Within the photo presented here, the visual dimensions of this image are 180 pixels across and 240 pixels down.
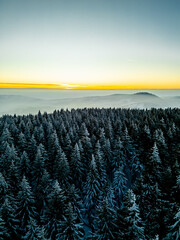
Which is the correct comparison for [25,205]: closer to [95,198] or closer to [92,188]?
[92,188]

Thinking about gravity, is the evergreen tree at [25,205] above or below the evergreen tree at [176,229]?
below

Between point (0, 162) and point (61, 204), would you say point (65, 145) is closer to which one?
point (0, 162)

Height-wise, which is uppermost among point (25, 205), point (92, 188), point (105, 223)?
point (105, 223)

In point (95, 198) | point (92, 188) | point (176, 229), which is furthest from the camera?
point (95, 198)

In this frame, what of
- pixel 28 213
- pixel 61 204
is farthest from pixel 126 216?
pixel 28 213

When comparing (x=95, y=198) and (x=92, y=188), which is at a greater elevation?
(x=92, y=188)

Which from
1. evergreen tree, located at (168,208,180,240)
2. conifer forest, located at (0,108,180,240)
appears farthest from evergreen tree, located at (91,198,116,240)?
evergreen tree, located at (168,208,180,240)

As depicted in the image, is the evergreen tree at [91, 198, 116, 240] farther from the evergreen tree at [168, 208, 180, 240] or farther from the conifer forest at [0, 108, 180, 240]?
the evergreen tree at [168, 208, 180, 240]

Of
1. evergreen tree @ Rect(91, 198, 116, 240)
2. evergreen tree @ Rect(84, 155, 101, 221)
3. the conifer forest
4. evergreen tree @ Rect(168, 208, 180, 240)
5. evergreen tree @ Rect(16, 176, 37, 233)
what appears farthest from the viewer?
evergreen tree @ Rect(84, 155, 101, 221)

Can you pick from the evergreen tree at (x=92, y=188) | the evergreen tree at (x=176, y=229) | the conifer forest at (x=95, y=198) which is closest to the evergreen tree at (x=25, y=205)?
the conifer forest at (x=95, y=198)

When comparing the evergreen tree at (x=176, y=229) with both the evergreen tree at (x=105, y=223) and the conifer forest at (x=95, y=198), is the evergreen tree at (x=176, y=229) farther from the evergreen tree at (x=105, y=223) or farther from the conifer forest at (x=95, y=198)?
the evergreen tree at (x=105, y=223)

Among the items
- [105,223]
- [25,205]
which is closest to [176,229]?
[105,223]
